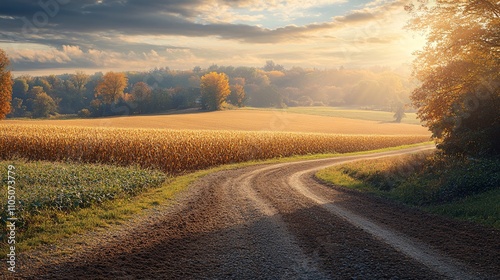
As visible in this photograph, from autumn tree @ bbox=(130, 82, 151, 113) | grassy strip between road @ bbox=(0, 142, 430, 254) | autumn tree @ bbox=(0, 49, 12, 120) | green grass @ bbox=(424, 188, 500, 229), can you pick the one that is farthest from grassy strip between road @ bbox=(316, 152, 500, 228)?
autumn tree @ bbox=(130, 82, 151, 113)

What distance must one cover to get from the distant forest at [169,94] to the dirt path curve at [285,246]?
83.1 meters

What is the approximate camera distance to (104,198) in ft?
45.3

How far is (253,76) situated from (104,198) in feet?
529

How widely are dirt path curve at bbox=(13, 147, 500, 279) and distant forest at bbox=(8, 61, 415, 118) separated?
273 feet

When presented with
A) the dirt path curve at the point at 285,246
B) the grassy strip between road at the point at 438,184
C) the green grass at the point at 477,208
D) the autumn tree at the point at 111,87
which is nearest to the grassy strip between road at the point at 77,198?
the dirt path curve at the point at 285,246

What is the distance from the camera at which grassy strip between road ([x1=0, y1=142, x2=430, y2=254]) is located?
1036 cm

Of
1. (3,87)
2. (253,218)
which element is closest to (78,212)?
(253,218)

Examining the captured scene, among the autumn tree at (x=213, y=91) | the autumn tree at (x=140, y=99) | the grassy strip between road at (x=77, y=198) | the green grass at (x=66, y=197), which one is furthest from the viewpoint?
the autumn tree at (x=140, y=99)

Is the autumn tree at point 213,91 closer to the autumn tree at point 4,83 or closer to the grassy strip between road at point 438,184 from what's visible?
the autumn tree at point 4,83

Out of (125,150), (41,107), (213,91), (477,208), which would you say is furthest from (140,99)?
(477,208)

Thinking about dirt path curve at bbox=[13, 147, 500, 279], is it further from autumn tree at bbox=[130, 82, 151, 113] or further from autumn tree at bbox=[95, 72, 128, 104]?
autumn tree at bbox=[95, 72, 128, 104]

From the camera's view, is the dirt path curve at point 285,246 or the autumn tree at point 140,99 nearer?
the dirt path curve at point 285,246

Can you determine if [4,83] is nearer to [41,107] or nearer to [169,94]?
[41,107]

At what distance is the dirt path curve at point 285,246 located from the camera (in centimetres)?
767
